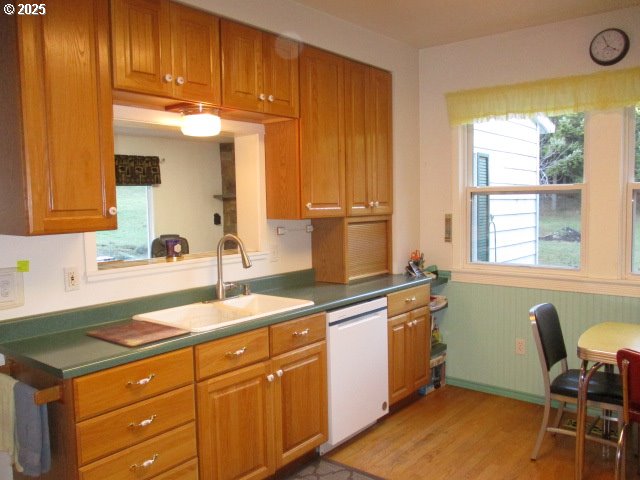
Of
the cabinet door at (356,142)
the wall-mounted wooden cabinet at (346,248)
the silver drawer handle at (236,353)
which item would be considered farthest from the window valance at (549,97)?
the silver drawer handle at (236,353)

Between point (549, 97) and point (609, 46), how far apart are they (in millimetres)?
427

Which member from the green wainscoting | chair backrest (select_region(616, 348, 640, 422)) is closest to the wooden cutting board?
chair backrest (select_region(616, 348, 640, 422))

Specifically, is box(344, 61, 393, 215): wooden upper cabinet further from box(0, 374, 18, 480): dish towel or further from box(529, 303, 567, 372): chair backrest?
box(0, 374, 18, 480): dish towel

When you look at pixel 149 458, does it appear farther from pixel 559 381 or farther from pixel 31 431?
pixel 559 381

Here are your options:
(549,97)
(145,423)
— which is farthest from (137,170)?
(549,97)

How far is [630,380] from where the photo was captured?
2150 mm

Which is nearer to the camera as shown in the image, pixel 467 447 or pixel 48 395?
pixel 48 395

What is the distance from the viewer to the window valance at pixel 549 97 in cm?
319

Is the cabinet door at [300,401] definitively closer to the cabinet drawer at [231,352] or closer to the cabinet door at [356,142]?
the cabinet drawer at [231,352]

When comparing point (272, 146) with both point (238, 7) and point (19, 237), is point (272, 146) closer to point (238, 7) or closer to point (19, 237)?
point (238, 7)

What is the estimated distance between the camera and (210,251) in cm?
304

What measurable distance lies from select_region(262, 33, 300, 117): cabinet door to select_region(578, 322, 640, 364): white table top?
74.1 inches

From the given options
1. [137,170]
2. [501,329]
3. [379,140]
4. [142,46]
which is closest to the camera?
[142,46]

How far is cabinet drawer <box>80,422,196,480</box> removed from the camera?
6.10 feet
